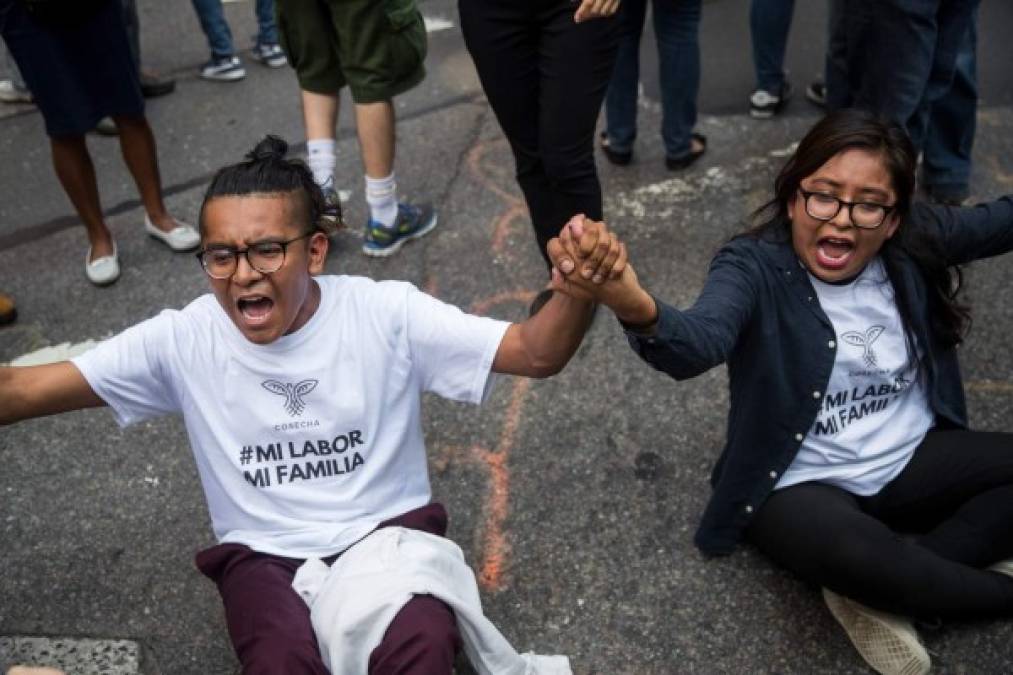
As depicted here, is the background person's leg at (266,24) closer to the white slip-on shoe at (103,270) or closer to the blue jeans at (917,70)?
the white slip-on shoe at (103,270)

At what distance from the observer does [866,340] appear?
221cm

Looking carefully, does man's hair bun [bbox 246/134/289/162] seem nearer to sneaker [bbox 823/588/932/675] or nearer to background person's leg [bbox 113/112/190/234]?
sneaker [bbox 823/588/932/675]

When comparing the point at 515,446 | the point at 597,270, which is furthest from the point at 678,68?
the point at 597,270

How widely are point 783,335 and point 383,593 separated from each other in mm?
1015

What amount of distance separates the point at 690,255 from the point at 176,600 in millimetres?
2114

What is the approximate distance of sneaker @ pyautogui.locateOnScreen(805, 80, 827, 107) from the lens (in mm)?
4598

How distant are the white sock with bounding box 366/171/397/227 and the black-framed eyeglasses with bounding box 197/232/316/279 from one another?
1.69 m

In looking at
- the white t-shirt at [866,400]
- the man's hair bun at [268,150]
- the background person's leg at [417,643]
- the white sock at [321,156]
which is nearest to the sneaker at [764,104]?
the white sock at [321,156]

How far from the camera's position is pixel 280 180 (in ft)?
6.69

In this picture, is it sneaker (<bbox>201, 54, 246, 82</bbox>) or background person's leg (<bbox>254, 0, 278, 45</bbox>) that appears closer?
sneaker (<bbox>201, 54, 246, 82</bbox>)

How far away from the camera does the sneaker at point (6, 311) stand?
3574 mm

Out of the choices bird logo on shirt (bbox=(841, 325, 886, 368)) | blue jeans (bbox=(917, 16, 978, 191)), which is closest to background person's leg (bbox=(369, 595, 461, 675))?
bird logo on shirt (bbox=(841, 325, 886, 368))

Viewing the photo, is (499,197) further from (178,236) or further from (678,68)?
(178,236)

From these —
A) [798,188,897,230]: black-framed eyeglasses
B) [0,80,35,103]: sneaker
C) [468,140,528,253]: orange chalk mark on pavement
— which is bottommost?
[0,80,35,103]: sneaker
